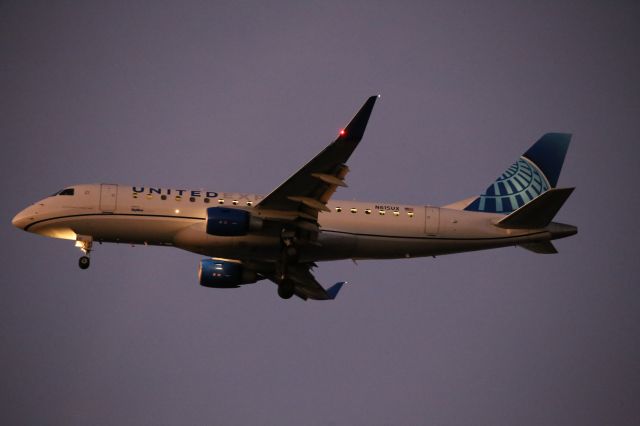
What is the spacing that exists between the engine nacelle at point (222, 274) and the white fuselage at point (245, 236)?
4.47 meters

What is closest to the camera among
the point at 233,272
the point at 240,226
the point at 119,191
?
the point at 240,226

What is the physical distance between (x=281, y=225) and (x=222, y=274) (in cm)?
793

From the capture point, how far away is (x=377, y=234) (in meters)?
53.4

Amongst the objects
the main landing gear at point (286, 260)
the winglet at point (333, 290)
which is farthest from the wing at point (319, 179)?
the winglet at point (333, 290)

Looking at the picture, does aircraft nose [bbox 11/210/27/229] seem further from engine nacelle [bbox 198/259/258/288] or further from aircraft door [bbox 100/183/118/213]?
engine nacelle [bbox 198/259/258/288]

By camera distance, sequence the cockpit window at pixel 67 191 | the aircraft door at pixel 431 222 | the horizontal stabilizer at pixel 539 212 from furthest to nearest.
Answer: the cockpit window at pixel 67 191
the aircraft door at pixel 431 222
the horizontal stabilizer at pixel 539 212

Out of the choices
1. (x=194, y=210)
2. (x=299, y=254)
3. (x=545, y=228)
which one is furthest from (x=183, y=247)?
(x=545, y=228)

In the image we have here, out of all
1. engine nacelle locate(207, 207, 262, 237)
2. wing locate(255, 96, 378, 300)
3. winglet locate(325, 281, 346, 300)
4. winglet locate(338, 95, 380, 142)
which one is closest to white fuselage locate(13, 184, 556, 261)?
wing locate(255, 96, 378, 300)

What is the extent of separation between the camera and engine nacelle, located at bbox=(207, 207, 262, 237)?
165ft

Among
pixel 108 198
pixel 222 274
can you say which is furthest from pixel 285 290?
pixel 108 198

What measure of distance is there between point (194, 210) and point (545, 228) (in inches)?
755

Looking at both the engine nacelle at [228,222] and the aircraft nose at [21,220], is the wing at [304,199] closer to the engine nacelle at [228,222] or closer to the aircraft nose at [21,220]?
the engine nacelle at [228,222]

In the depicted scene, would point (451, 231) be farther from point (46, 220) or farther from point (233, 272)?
point (46, 220)

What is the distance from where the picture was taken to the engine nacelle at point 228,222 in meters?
50.2
